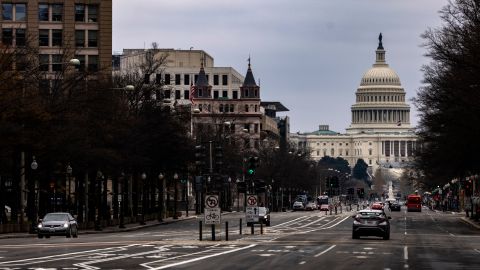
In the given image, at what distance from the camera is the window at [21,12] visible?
127 metres

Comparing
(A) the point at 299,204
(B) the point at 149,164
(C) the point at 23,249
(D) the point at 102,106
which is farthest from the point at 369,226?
(A) the point at 299,204

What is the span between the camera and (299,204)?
165250 mm

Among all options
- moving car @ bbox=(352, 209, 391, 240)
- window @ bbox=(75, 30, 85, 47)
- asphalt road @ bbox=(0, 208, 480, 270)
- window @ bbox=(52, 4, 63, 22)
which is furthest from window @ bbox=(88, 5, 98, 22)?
asphalt road @ bbox=(0, 208, 480, 270)

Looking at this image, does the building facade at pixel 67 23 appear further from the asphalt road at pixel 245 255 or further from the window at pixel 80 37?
the asphalt road at pixel 245 255

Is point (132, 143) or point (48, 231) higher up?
point (132, 143)

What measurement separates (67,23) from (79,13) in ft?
5.85

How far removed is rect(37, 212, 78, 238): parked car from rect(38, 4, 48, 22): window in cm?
6416

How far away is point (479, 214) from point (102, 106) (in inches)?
1391

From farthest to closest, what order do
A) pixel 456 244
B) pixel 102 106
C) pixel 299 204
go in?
pixel 299 204 → pixel 102 106 → pixel 456 244

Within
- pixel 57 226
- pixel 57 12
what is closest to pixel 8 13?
pixel 57 12

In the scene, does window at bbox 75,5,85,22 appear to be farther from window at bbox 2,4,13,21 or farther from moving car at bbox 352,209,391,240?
moving car at bbox 352,209,391,240

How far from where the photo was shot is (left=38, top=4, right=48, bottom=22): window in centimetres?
12781

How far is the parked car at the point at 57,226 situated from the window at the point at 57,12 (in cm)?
6418

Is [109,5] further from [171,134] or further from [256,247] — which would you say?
[256,247]
